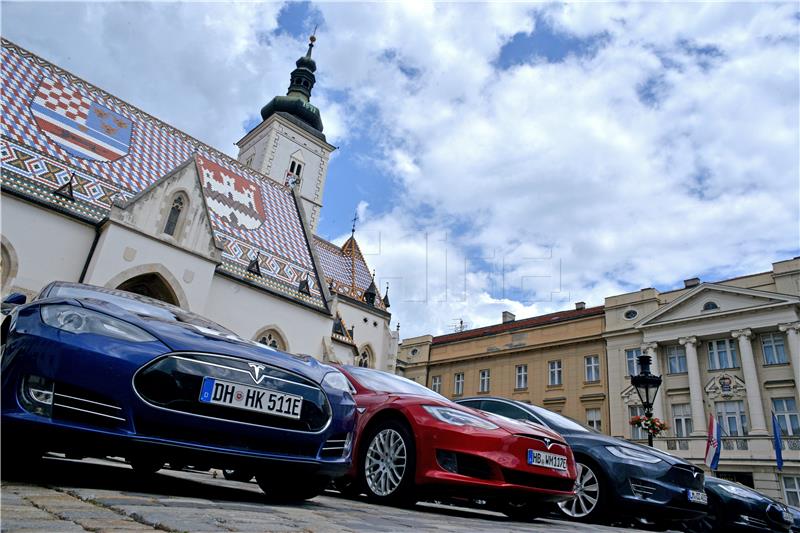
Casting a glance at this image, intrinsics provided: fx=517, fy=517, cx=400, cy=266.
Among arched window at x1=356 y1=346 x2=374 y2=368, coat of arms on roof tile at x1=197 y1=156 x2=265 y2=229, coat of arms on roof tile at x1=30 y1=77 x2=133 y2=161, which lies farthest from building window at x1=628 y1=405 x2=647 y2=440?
coat of arms on roof tile at x1=30 y1=77 x2=133 y2=161

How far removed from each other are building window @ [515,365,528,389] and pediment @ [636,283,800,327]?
8.16m

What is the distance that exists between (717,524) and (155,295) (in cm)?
1597

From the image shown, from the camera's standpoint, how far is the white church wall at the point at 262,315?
19.0 m

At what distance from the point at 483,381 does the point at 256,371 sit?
3609 cm

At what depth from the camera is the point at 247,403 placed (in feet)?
10.5

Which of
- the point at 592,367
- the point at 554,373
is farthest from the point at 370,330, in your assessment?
the point at 592,367

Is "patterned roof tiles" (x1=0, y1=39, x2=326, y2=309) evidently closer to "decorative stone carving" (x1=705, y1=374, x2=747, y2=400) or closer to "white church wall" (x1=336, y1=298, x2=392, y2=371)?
"white church wall" (x1=336, y1=298, x2=392, y2=371)

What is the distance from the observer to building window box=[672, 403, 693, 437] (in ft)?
92.6

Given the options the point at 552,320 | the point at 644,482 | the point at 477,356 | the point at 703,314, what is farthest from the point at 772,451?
the point at 644,482

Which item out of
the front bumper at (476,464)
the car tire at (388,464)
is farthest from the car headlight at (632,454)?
the car tire at (388,464)

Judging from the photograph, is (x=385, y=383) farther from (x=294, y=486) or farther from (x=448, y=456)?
(x=294, y=486)

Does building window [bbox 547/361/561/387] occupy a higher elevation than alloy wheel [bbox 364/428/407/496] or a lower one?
higher

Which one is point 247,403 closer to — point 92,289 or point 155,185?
point 92,289

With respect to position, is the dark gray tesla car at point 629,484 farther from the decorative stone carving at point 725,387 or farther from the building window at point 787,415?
the decorative stone carving at point 725,387
